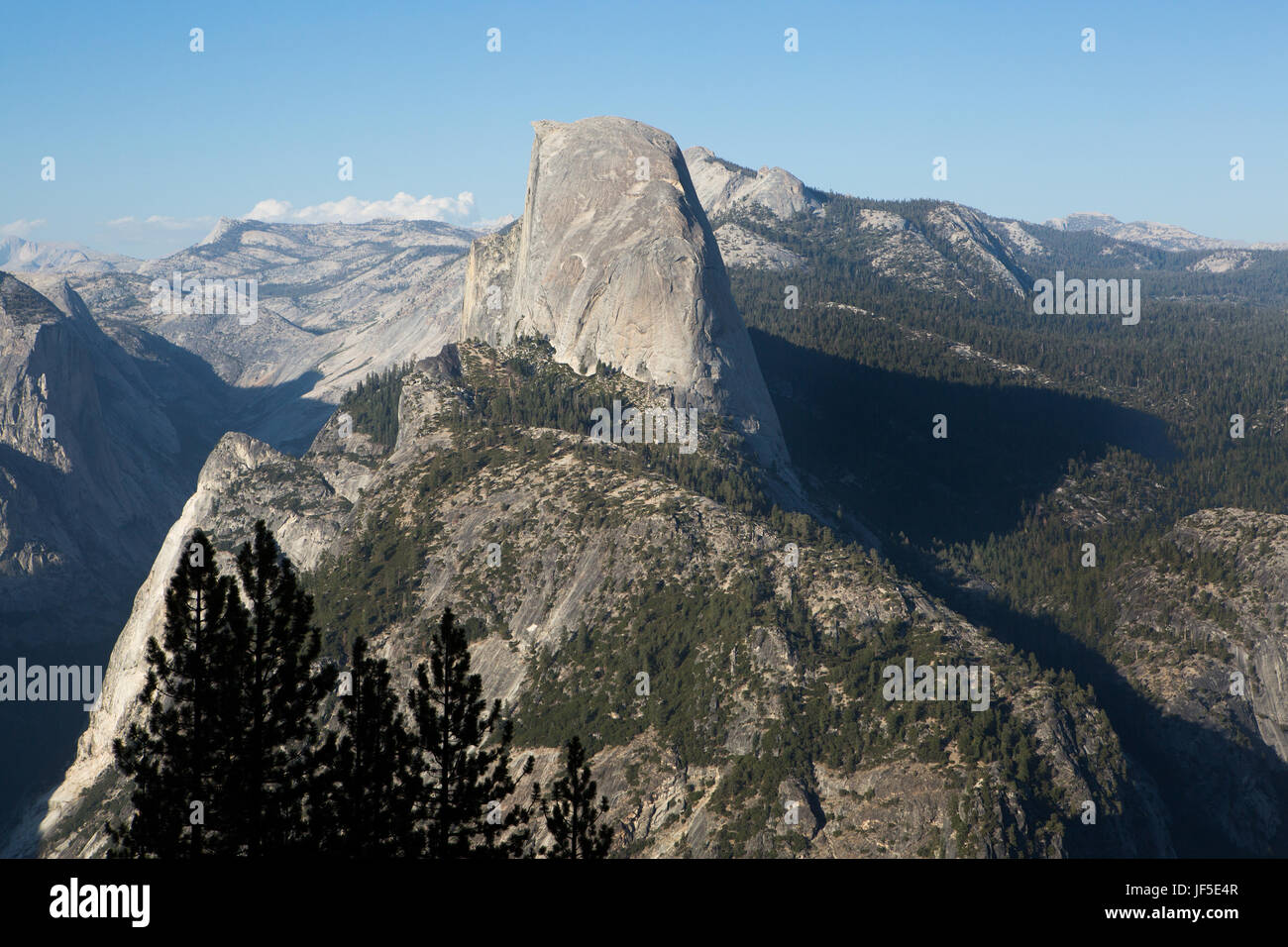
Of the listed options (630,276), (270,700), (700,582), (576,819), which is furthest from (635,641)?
(270,700)

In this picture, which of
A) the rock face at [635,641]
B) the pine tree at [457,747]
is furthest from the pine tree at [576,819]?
the rock face at [635,641]

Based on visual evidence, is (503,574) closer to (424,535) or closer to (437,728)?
(424,535)

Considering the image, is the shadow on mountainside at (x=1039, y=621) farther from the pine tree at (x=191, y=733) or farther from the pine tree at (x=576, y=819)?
the pine tree at (x=191, y=733)

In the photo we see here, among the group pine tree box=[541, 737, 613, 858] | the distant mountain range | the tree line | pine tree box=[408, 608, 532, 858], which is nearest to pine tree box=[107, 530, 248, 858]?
the tree line

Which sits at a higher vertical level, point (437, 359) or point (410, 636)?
point (437, 359)

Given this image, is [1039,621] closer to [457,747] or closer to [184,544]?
[184,544]

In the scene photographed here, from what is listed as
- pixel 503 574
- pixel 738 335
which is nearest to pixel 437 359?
pixel 738 335
